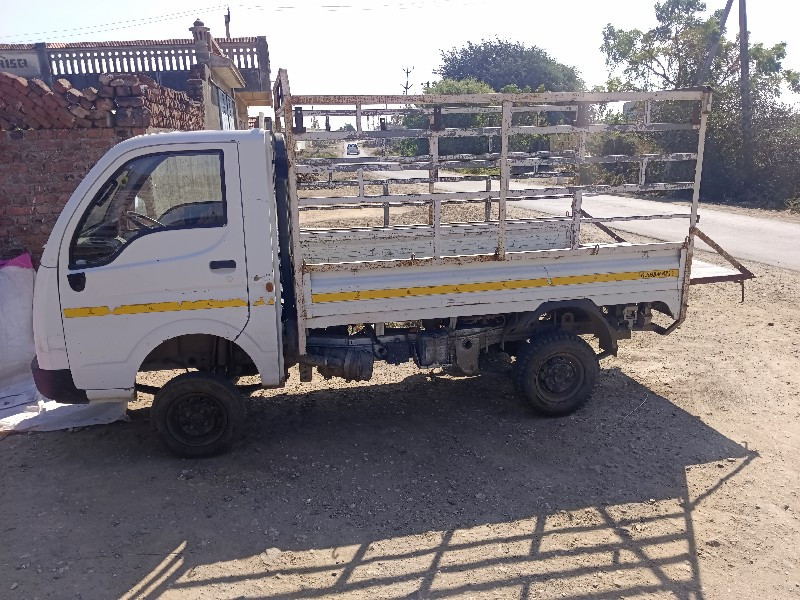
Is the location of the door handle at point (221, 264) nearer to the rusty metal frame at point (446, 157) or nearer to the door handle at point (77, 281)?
the rusty metal frame at point (446, 157)

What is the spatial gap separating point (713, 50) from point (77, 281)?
24213 millimetres

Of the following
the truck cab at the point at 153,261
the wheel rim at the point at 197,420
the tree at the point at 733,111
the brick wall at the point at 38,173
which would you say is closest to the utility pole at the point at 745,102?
the tree at the point at 733,111

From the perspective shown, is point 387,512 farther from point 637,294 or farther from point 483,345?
point 637,294

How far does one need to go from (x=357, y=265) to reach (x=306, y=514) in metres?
1.72

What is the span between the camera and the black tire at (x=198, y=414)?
4430 mm

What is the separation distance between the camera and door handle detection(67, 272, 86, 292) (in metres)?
4.12

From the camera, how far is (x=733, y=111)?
22656 mm

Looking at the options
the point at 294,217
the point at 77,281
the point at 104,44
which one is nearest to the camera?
the point at 77,281

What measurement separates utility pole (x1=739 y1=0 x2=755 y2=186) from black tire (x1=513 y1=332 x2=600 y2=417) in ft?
66.0

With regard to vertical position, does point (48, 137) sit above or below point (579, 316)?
above

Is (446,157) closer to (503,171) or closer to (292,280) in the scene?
(503,171)

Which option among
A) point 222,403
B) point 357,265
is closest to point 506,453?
point 357,265

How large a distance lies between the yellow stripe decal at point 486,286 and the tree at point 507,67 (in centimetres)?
5366

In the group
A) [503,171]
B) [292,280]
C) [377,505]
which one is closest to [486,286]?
[503,171]
